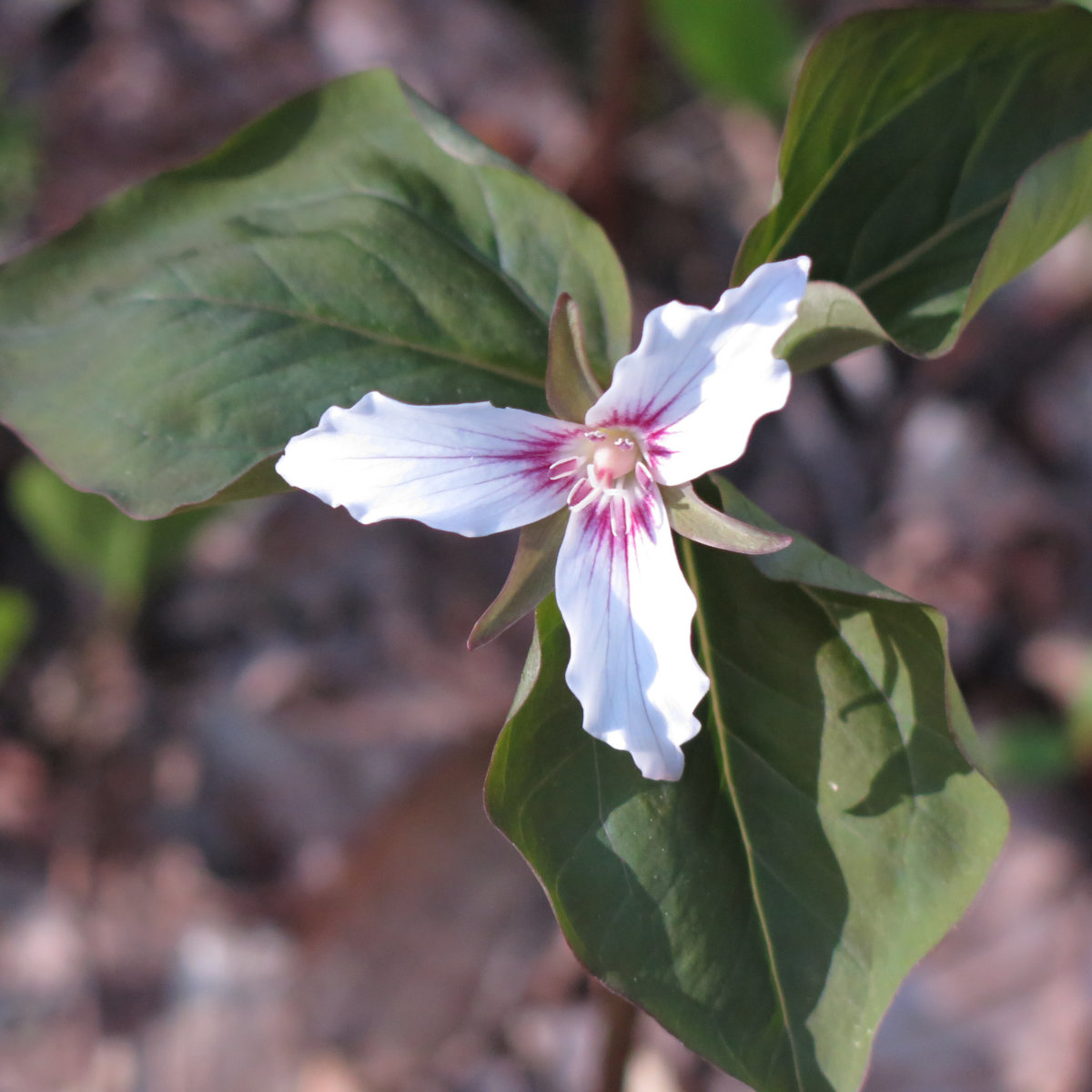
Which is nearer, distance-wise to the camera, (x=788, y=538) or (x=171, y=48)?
(x=788, y=538)

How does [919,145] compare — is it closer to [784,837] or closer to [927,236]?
[927,236]

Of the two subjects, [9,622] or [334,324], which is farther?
[9,622]

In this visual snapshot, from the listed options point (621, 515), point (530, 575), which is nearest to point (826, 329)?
point (621, 515)

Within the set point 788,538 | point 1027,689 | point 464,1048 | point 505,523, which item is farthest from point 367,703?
point 788,538

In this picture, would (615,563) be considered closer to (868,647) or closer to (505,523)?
(505,523)

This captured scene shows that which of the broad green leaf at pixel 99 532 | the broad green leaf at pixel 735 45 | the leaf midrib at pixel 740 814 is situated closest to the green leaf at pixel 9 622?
the broad green leaf at pixel 99 532

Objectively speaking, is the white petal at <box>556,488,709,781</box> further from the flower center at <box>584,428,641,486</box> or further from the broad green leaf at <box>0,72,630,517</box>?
the broad green leaf at <box>0,72,630,517</box>
